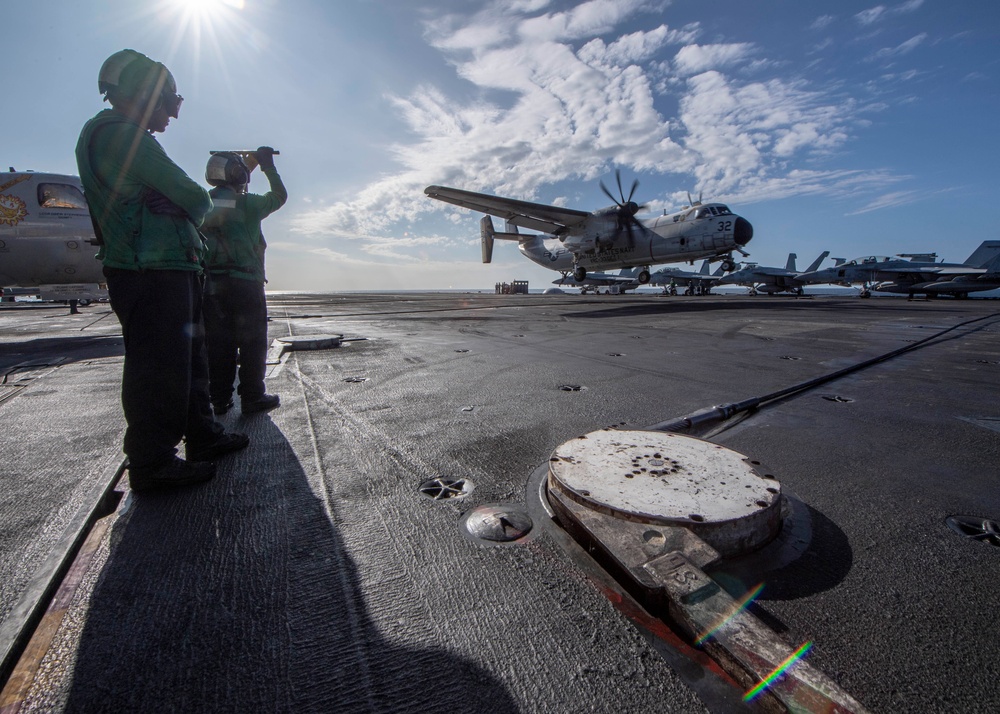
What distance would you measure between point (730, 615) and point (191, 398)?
2.36 m

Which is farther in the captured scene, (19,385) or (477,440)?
(19,385)

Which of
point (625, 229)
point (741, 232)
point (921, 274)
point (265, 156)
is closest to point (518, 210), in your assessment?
point (625, 229)

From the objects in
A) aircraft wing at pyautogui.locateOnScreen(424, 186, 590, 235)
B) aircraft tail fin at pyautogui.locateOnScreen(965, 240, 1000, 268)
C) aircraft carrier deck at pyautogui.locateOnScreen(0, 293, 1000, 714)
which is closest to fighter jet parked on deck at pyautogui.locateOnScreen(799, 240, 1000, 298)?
aircraft tail fin at pyautogui.locateOnScreen(965, 240, 1000, 268)

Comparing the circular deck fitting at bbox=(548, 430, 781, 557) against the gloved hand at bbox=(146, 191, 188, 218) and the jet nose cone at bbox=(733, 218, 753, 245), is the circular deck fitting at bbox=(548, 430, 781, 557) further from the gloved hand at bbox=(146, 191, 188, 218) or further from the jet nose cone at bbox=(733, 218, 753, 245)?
the jet nose cone at bbox=(733, 218, 753, 245)

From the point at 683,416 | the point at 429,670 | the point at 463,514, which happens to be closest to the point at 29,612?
the point at 429,670

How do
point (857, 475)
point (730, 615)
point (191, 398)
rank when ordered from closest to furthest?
1. point (730, 615)
2. point (857, 475)
3. point (191, 398)

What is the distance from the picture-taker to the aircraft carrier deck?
83 centimetres

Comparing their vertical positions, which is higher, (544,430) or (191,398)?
(191,398)

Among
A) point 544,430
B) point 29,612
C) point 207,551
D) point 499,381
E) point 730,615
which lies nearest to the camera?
point 730,615

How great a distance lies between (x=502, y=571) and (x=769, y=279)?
5192 cm

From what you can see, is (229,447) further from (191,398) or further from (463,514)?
(463,514)

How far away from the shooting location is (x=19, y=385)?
3512 mm

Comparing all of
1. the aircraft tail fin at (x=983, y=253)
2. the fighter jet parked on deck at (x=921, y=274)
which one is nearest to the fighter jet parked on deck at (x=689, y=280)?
the fighter jet parked on deck at (x=921, y=274)

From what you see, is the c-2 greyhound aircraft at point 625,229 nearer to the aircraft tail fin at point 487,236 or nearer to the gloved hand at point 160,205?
the aircraft tail fin at point 487,236
